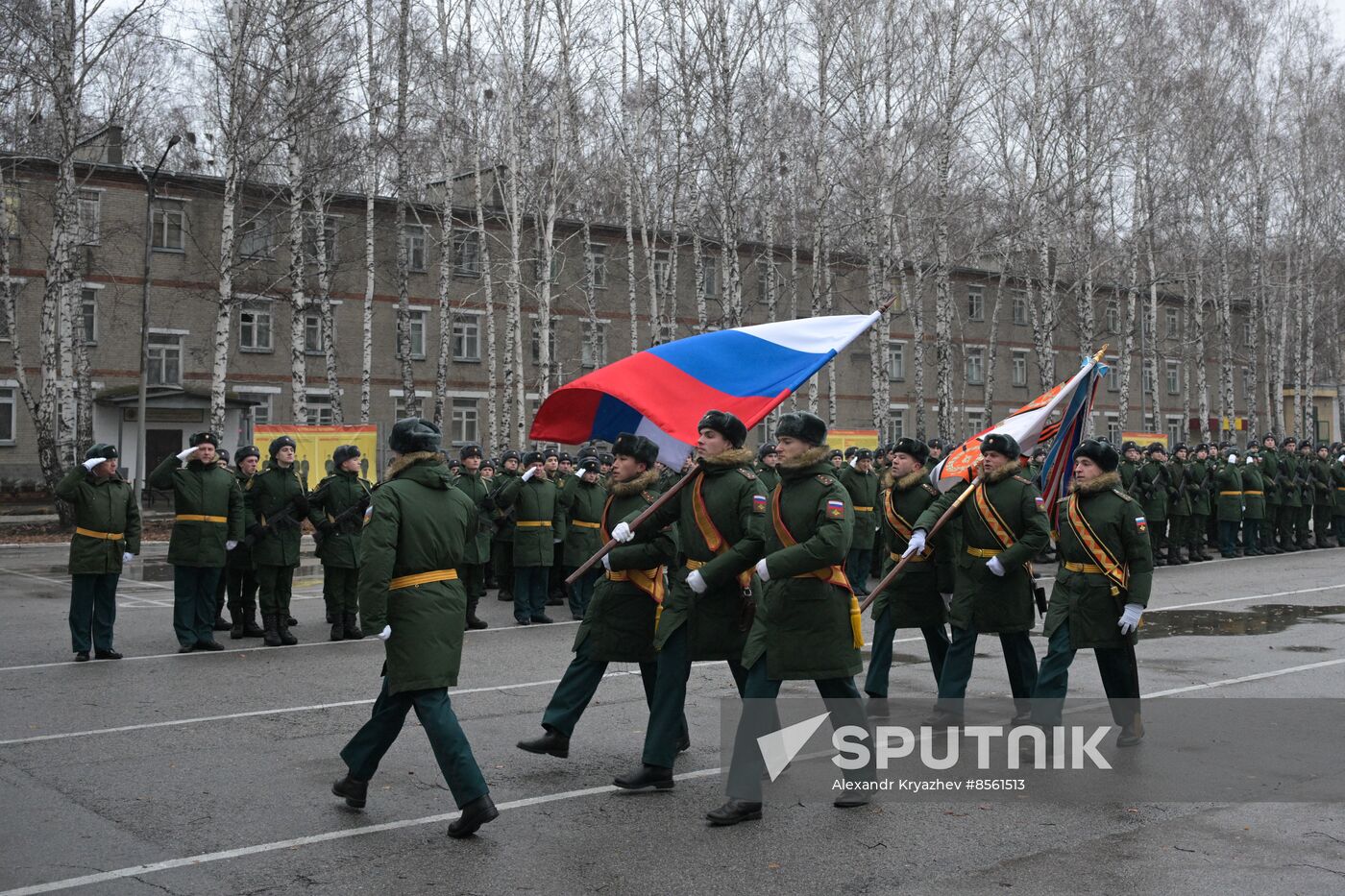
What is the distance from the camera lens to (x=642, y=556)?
730cm

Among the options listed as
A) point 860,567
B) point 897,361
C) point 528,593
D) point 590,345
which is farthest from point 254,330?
point 528,593

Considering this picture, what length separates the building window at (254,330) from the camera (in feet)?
136

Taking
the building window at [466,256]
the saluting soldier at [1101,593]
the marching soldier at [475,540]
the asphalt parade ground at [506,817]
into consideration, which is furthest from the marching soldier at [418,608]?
the building window at [466,256]

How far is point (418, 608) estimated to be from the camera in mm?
6273

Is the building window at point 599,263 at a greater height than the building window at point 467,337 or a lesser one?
greater

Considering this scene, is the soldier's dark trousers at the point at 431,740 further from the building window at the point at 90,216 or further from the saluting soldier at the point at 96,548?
the building window at the point at 90,216

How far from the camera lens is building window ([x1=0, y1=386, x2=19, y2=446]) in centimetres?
3803

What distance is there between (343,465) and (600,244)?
34.5 m

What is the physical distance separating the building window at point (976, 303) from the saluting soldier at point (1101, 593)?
51442 mm

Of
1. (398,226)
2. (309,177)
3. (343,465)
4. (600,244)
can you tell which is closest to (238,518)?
(343,465)

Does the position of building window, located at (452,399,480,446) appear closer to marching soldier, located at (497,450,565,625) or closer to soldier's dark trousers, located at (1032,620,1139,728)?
marching soldier, located at (497,450,565,625)

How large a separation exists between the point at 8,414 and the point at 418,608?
121 feet

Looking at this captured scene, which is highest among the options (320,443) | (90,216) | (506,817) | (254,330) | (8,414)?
(90,216)

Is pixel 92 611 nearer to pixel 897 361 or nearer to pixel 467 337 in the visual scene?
pixel 467 337
